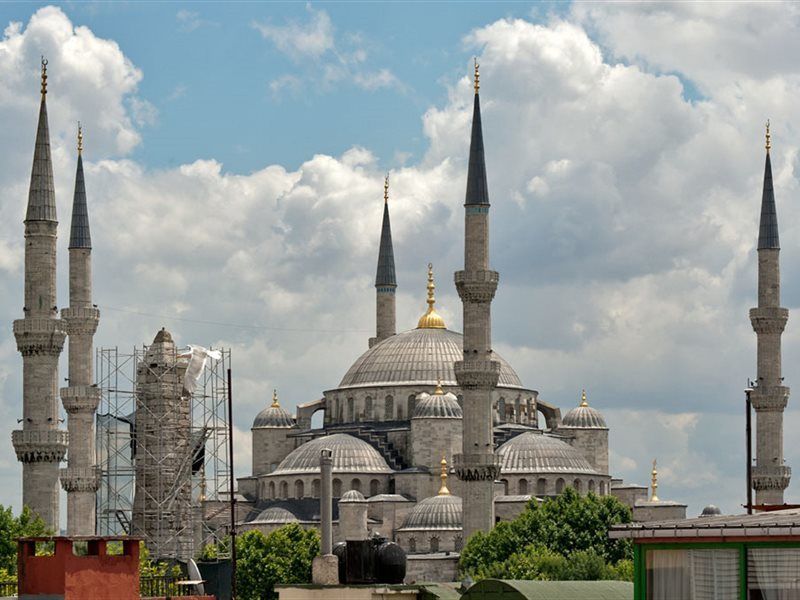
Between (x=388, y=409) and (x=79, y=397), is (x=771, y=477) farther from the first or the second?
(x=388, y=409)

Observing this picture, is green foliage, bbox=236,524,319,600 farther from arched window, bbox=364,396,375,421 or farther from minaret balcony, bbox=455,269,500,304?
arched window, bbox=364,396,375,421

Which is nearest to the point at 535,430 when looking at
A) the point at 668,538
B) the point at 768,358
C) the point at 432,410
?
the point at 432,410

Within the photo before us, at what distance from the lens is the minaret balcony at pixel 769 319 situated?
7975cm

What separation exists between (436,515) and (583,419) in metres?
20.0

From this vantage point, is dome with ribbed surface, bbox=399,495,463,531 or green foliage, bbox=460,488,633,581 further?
dome with ribbed surface, bbox=399,495,463,531

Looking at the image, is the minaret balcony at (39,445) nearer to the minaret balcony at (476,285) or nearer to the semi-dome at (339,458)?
the minaret balcony at (476,285)

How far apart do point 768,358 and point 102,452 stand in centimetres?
2725

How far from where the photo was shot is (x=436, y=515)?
8988 centimetres

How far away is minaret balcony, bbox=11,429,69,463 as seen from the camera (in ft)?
210

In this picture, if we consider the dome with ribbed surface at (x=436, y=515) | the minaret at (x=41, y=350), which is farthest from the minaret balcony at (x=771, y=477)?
the minaret at (x=41, y=350)

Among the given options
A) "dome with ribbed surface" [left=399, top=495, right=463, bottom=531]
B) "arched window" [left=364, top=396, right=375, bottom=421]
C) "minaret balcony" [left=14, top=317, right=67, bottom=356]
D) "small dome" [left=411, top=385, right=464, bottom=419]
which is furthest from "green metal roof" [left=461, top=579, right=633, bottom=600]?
"arched window" [left=364, top=396, right=375, bottom=421]

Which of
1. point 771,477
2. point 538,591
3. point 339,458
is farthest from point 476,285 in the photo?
point 538,591

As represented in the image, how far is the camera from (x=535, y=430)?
104812mm

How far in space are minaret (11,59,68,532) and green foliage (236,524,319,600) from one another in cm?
1833
